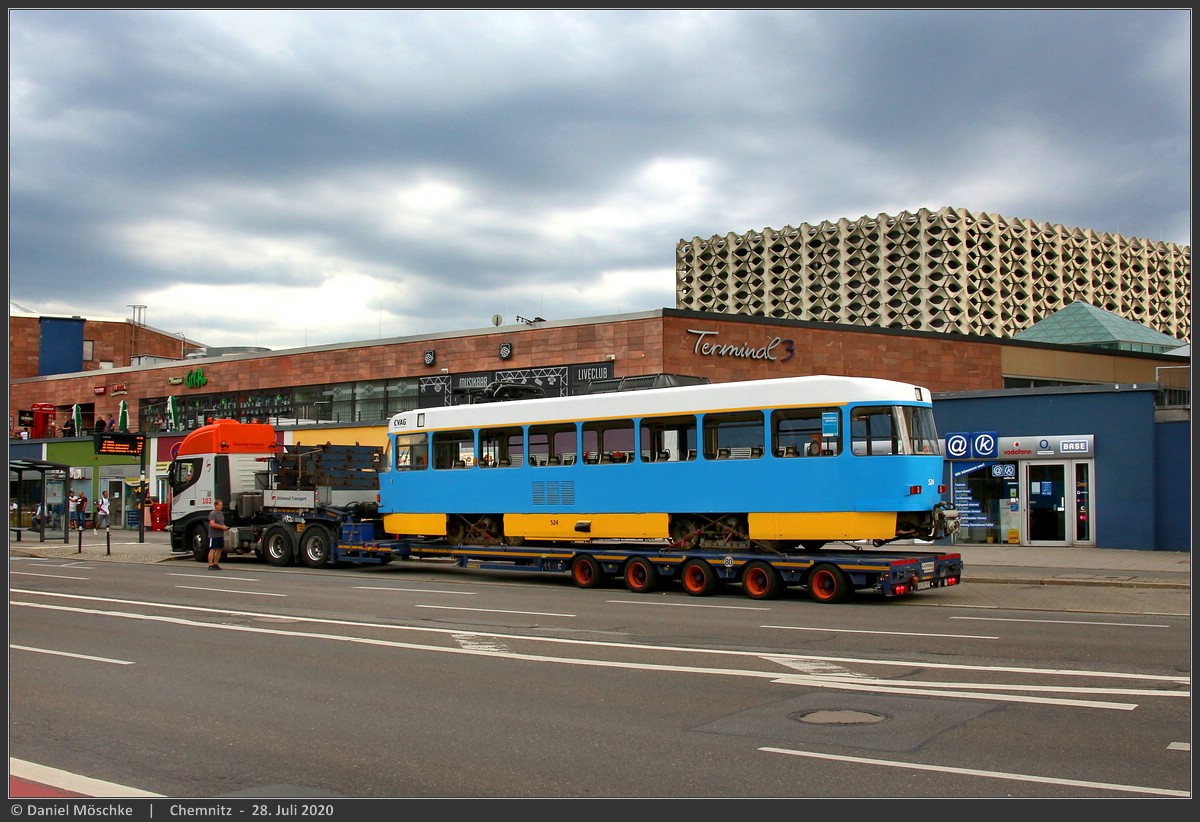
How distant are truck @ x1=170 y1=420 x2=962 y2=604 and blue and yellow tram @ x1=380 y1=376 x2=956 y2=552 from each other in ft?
1.33

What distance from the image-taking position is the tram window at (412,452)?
23891mm

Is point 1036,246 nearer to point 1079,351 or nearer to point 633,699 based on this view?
point 1079,351

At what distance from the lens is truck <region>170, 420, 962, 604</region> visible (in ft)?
58.0

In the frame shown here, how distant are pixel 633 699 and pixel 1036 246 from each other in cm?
15649

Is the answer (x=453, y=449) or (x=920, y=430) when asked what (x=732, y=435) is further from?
(x=453, y=449)

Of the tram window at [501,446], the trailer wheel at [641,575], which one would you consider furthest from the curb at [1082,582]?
the tram window at [501,446]

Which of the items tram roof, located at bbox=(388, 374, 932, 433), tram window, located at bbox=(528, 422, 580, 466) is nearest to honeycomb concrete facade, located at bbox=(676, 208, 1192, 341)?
tram roof, located at bbox=(388, 374, 932, 433)

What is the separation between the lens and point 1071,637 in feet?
42.9

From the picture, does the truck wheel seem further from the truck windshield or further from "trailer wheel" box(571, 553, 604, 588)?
"trailer wheel" box(571, 553, 604, 588)

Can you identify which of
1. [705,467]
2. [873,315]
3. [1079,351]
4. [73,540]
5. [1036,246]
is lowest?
[73,540]

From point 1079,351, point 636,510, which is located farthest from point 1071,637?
point 1079,351

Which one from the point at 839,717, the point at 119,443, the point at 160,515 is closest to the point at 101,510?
the point at 160,515

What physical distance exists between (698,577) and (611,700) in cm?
982

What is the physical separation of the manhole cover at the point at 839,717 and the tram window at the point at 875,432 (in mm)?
9012
